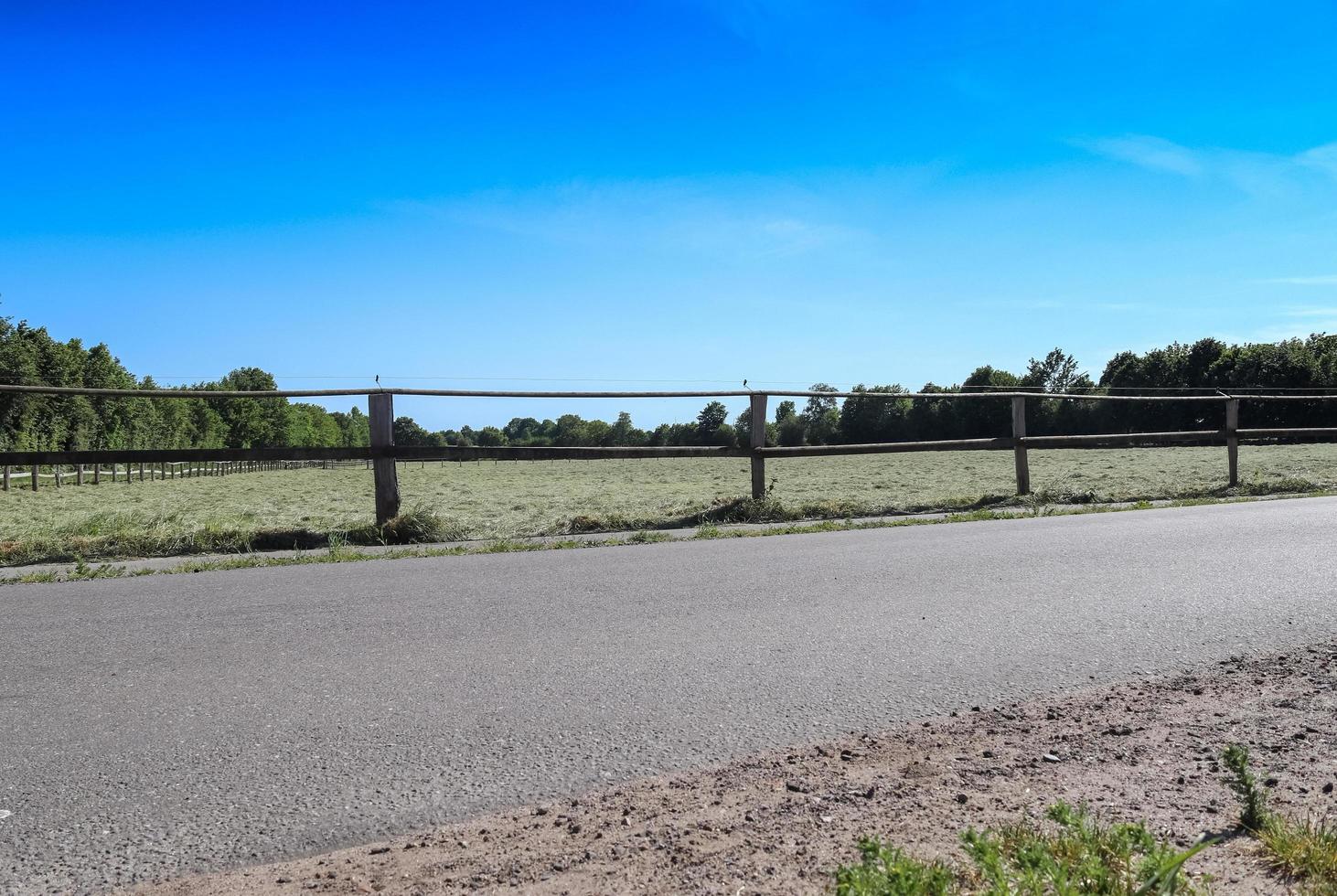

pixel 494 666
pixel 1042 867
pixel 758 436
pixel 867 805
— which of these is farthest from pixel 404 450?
pixel 1042 867

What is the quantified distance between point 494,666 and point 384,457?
4771mm

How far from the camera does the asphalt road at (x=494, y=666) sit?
238 cm

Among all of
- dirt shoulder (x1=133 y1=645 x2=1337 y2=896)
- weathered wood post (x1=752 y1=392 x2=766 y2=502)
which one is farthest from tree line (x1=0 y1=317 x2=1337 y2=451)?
dirt shoulder (x1=133 y1=645 x2=1337 y2=896)

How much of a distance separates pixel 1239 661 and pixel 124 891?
12.2 ft

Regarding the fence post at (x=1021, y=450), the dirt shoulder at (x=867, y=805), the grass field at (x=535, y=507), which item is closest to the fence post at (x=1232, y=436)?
the grass field at (x=535, y=507)

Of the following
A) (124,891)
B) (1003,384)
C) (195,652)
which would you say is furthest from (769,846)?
(1003,384)

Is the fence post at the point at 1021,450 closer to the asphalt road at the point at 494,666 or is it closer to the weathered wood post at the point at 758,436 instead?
the weathered wood post at the point at 758,436

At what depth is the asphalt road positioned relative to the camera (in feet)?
7.82

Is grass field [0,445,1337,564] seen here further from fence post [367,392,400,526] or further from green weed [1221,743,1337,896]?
green weed [1221,743,1337,896]

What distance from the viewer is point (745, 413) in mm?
9430

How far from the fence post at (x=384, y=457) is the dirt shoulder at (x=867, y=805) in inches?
235

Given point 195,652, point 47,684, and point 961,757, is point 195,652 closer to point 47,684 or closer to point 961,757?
point 47,684

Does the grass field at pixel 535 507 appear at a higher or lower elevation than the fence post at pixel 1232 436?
lower

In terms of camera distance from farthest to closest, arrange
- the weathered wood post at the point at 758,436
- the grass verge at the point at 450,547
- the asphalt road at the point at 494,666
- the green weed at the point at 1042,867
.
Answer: the weathered wood post at the point at 758,436, the grass verge at the point at 450,547, the asphalt road at the point at 494,666, the green weed at the point at 1042,867
